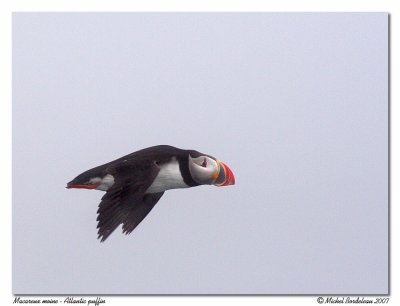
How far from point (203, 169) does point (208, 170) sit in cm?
5

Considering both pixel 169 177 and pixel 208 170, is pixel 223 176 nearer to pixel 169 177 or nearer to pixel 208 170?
pixel 208 170

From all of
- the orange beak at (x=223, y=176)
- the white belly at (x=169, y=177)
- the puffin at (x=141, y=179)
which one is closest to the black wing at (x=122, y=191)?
the puffin at (x=141, y=179)

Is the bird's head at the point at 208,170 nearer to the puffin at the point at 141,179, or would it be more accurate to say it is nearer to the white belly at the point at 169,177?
the puffin at the point at 141,179

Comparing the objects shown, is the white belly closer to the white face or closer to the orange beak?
the white face

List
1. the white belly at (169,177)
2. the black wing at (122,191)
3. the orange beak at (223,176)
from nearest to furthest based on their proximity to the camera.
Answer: the black wing at (122,191), the white belly at (169,177), the orange beak at (223,176)

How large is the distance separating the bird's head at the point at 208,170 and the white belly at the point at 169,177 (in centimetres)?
12

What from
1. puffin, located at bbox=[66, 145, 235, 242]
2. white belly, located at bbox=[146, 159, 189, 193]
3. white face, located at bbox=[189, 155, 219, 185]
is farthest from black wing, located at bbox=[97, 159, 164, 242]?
white face, located at bbox=[189, 155, 219, 185]

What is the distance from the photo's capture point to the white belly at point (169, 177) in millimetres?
5102

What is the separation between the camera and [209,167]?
5227mm

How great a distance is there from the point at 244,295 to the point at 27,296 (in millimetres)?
2057

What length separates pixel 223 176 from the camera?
5293 millimetres

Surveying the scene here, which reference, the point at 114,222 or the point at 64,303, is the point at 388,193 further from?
the point at 64,303

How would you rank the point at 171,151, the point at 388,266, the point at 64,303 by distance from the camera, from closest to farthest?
the point at 171,151 → the point at 64,303 → the point at 388,266

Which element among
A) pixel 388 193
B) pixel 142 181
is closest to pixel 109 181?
pixel 142 181
